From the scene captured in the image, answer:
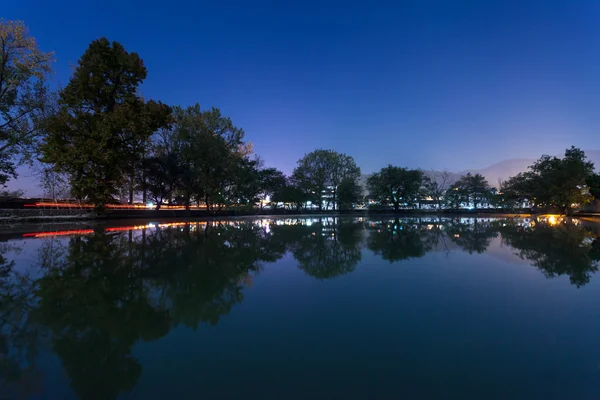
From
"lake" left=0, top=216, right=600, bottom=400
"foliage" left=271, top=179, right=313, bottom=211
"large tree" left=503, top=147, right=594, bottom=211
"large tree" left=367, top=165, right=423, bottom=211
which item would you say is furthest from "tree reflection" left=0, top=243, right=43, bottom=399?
"large tree" left=367, top=165, right=423, bottom=211

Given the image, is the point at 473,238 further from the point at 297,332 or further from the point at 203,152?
the point at 203,152

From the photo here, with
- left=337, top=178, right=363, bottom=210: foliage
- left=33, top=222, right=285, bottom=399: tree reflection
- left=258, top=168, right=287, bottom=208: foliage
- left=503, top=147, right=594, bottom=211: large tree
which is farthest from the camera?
left=337, top=178, right=363, bottom=210: foliage

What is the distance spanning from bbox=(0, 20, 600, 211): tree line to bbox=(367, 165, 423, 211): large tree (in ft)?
0.67

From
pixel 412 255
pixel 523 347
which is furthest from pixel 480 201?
pixel 523 347

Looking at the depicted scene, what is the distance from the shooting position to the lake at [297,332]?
305 cm

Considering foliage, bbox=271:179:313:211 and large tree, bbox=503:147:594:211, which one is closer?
large tree, bbox=503:147:594:211

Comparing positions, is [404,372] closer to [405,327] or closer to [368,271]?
[405,327]

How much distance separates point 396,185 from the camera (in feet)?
205

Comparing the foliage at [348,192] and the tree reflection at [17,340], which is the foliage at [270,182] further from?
the tree reflection at [17,340]

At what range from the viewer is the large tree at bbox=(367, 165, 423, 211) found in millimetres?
61875

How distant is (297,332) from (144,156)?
38.4 m

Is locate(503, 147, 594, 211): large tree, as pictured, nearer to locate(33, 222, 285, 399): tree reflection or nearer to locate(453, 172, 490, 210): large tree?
locate(453, 172, 490, 210): large tree

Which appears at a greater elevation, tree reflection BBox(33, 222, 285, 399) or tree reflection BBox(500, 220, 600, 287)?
tree reflection BBox(33, 222, 285, 399)

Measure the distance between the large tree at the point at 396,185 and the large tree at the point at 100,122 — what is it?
4578cm
